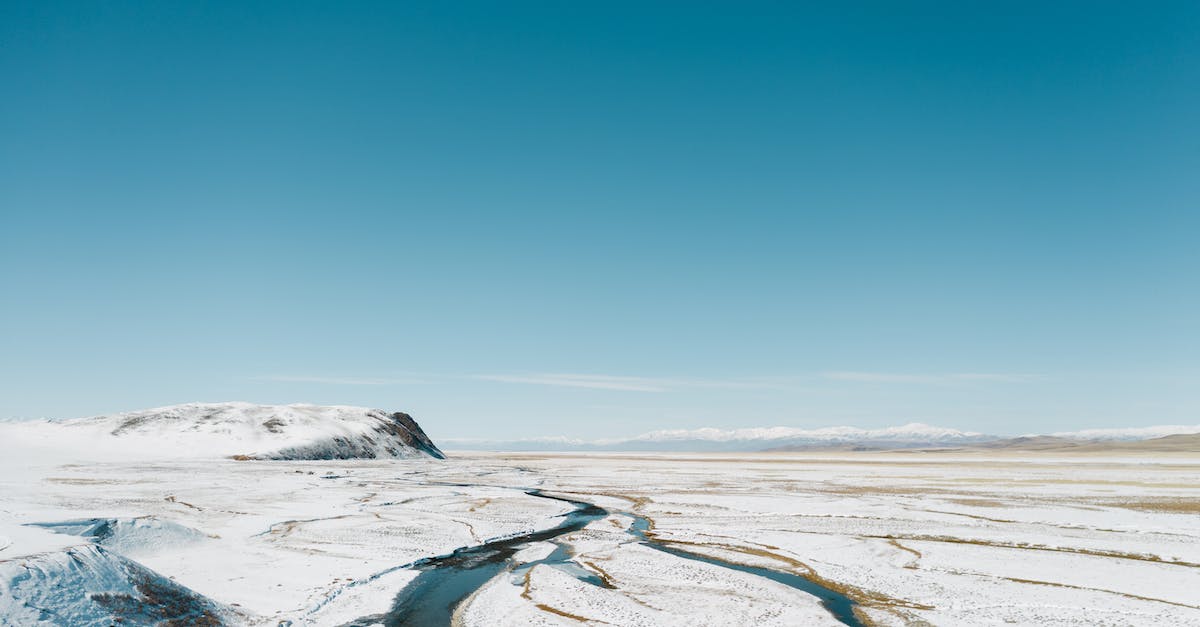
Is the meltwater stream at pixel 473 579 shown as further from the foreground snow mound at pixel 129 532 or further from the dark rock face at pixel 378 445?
the dark rock face at pixel 378 445

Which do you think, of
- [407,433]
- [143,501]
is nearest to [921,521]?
[143,501]

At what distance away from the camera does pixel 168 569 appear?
1686cm

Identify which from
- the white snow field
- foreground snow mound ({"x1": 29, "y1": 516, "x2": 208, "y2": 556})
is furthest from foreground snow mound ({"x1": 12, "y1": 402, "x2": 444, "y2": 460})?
foreground snow mound ({"x1": 29, "y1": 516, "x2": 208, "y2": 556})

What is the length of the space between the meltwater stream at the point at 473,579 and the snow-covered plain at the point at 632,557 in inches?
11.5

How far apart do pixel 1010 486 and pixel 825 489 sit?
13.4m

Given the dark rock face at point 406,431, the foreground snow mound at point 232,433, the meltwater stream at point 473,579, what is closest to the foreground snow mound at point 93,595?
the meltwater stream at point 473,579

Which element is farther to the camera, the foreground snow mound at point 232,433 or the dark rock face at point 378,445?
the dark rock face at point 378,445

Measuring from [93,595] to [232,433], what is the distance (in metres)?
96.4

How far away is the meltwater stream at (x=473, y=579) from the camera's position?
14.1m

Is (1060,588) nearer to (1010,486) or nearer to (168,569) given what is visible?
(168,569)

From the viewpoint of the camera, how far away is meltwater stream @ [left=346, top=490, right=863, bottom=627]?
14.1 m

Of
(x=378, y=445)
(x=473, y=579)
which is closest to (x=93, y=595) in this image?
(x=473, y=579)

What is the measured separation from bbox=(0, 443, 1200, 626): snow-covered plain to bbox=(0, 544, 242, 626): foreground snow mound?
37 millimetres

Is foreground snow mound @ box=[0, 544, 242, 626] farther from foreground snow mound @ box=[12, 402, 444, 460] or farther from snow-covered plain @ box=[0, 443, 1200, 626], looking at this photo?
foreground snow mound @ box=[12, 402, 444, 460]
